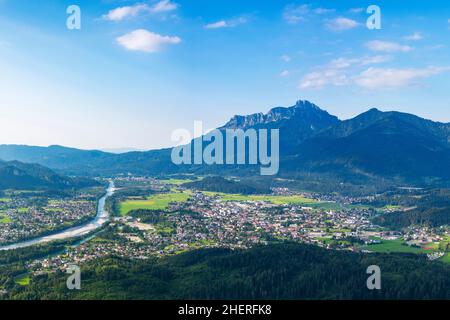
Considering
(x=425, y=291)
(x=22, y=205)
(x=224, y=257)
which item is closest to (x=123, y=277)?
(x=224, y=257)

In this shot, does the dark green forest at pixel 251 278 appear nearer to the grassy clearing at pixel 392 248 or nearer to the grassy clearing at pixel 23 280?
the grassy clearing at pixel 23 280

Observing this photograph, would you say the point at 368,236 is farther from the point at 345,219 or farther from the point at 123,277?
the point at 123,277

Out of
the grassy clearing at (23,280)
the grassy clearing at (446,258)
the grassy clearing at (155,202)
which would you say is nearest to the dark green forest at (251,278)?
the grassy clearing at (23,280)

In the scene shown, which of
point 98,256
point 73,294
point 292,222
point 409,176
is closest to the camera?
point 73,294

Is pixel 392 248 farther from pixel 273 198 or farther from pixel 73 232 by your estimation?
pixel 273 198

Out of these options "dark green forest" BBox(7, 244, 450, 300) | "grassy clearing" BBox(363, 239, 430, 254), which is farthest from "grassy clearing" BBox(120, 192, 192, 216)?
"grassy clearing" BBox(363, 239, 430, 254)
